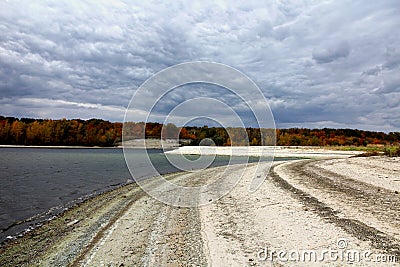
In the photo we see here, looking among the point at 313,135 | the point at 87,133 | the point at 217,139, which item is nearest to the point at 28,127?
the point at 87,133

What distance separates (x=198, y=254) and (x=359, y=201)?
255 inches

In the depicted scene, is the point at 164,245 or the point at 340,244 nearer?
the point at 340,244

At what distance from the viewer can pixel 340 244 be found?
620 centimetres

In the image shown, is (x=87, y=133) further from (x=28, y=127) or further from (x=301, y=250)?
(x=301, y=250)
